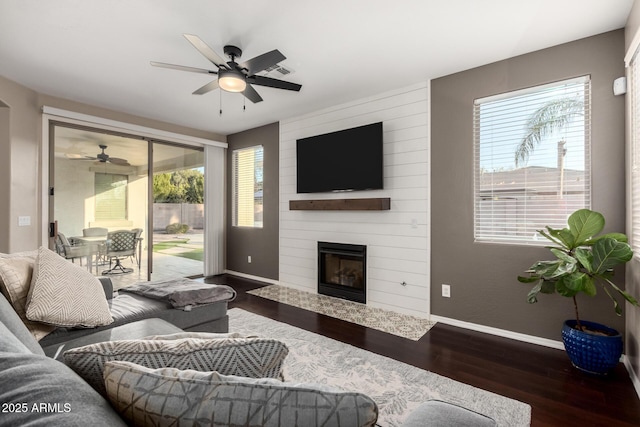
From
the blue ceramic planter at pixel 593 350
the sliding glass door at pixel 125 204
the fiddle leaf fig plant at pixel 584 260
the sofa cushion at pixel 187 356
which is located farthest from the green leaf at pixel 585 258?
the sliding glass door at pixel 125 204

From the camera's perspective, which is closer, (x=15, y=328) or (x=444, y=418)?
(x=444, y=418)

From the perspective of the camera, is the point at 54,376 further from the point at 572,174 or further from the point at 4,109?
the point at 4,109

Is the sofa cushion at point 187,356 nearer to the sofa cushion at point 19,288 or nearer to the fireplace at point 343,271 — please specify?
the sofa cushion at point 19,288

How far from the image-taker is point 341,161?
4.07 m

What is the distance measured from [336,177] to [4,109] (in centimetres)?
395

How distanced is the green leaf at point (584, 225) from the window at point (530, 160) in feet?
1.44

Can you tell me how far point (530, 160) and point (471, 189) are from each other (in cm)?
57

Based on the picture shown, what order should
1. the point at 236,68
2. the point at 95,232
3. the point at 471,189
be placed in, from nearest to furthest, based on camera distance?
1. the point at 236,68
2. the point at 471,189
3. the point at 95,232

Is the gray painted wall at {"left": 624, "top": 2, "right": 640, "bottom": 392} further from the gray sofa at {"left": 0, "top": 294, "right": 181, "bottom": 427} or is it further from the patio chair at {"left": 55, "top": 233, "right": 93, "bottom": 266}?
the patio chair at {"left": 55, "top": 233, "right": 93, "bottom": 266}

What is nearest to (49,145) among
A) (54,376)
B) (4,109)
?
(4,109)

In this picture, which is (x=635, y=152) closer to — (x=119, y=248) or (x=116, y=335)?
(x=116, y=335)

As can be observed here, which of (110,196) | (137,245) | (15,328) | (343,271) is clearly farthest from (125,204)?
(15,328)

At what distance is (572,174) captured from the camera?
267 cm

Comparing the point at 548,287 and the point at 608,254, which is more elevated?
the point at 608,254
